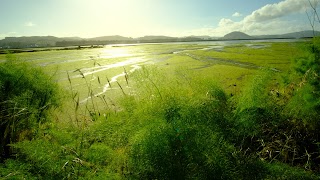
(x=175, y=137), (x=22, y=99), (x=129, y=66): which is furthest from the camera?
(x=129, y=66)

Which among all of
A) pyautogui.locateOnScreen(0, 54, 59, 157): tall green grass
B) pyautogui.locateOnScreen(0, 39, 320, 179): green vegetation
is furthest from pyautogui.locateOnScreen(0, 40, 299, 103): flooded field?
pyautogui.locateOnScreen(0, 39, 320, 179): green vegetation

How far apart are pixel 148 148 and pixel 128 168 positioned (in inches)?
13.8

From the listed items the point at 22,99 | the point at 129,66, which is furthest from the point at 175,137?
the point at 129,66

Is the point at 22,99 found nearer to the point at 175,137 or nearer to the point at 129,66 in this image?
the point at 175,137

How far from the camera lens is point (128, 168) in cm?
230

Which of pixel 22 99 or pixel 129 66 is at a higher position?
pixel 22 99

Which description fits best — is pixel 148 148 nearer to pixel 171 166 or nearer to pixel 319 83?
pixel 171 166

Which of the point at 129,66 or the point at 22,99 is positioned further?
the point at 129,66

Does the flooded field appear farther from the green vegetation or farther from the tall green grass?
the green vegetation

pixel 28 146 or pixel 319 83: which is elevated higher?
pixel 319 83

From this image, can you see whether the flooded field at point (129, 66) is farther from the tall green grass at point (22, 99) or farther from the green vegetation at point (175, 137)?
the green vegetation at point (175, 137)

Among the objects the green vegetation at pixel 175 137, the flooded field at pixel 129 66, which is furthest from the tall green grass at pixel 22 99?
the flooded field at pixel 129 66

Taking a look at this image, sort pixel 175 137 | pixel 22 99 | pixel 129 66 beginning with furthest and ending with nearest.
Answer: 1. pixel 129 66
2. pixel 22 99
3. pixel 175 137

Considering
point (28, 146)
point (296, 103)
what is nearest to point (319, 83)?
point (296, 103)
